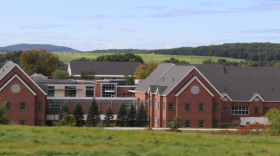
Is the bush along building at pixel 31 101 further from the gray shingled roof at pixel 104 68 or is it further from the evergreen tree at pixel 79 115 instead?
the gray shingled roof at pixel 104 68

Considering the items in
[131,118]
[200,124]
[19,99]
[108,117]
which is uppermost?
[19,99]

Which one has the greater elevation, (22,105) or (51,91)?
(51,91)

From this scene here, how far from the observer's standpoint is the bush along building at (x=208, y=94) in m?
67.9

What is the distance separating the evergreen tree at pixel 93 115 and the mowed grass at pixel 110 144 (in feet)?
117

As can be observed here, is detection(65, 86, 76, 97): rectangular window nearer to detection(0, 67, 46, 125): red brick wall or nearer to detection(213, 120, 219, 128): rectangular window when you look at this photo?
detection(0, 67, 46, 125): red brick wall

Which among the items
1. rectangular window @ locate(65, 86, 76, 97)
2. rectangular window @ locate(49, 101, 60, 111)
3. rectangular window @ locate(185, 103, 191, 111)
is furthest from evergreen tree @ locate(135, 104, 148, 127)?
rectangular window @ locate(65, 86, 76, 97)

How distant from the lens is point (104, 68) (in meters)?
170

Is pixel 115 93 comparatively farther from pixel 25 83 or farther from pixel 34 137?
pixel 34 137

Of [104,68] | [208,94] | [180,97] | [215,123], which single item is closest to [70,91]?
[180,97]

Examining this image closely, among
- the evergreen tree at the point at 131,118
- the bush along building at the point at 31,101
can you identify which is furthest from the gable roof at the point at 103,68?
the evergreen tree at the point at 131,118

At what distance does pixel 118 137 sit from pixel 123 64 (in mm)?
140106

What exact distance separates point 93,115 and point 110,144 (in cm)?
4199

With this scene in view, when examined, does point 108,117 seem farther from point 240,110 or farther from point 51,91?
point 51,91

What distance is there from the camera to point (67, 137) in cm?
3134
